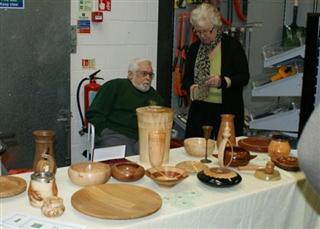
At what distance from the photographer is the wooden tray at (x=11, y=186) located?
1.67 metres

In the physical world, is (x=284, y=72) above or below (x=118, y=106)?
above

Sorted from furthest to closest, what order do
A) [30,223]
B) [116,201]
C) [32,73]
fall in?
[32,73]
[116,201]
[30,223]

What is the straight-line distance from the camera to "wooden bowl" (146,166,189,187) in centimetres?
181

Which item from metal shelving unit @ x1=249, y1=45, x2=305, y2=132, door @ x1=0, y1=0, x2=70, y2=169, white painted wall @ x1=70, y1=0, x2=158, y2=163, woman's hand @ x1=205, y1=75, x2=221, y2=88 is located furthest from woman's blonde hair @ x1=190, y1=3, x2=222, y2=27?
door @ x1=0, y1=0, x2=70, y2=169

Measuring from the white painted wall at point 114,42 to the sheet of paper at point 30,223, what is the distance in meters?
2.10

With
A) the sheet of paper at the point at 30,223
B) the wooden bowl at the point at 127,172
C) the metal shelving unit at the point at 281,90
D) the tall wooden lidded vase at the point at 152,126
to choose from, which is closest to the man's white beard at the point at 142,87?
the metal shelving unit at the point at 281,90

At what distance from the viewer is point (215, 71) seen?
3.54 metres

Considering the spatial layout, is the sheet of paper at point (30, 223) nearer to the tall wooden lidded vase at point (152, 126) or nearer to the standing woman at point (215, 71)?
the tall wooden lidded vase at point (152, 126)

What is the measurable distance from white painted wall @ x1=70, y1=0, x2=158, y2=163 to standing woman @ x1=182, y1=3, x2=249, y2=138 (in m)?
0.46

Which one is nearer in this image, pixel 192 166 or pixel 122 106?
pixel 192 166

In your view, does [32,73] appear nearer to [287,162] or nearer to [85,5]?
[85,5]

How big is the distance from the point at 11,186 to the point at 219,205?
773mm

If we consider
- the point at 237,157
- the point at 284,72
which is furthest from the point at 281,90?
the point at 237,157

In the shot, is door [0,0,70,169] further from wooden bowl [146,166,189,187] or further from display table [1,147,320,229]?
wooden bowl [146,166,189,187]
